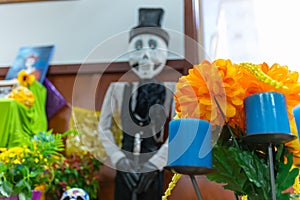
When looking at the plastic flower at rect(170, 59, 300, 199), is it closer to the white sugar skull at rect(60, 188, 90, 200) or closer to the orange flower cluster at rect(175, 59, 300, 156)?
the orange flower cluster at rect(175, 59, 300, 156)

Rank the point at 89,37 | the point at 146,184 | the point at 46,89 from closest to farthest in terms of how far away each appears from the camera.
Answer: the point at 146,184 < the point at 46,89 < the point at 89,37

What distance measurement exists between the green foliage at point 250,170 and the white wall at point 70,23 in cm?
187

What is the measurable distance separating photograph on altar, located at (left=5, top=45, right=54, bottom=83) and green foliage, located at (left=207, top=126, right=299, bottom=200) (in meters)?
1.87

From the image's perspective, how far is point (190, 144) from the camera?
16.5 inches

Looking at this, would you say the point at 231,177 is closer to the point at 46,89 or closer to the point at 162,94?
the point at 162,94

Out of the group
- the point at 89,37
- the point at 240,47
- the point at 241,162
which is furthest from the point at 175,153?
the point at 89,37

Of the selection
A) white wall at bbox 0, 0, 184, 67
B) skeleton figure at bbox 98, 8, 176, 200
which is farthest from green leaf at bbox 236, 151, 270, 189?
white wall at bbox 0, 0, 184, 67

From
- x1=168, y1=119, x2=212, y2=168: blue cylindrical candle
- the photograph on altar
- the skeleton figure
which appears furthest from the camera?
the photograph on altar

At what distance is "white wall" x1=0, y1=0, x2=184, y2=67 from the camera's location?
235 centimetres

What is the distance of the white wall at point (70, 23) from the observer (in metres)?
2.35

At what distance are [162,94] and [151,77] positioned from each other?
0.13 metres

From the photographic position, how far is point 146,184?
1645 millimetres

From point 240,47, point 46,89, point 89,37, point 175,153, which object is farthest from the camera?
point 89,37

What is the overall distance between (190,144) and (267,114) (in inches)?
3.6
